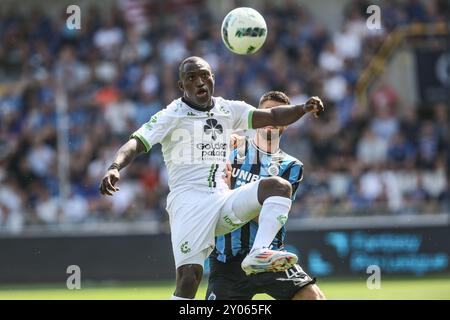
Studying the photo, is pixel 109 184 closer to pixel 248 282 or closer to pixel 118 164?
pixel 118 164

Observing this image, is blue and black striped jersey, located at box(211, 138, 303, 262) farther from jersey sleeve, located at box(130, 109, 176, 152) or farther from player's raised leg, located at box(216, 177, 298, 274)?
jersey sleeve, located at box(130, 109, 176, 152)

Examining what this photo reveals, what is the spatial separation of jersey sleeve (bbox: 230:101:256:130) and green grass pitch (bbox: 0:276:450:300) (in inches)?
178

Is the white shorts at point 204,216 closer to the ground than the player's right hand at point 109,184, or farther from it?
closer to the ground

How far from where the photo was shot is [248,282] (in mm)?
7578

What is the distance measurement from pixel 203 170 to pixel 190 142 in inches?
9.3

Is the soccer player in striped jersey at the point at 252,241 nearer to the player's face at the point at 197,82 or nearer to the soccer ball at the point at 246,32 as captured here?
the soccer ball at the point at 246,32

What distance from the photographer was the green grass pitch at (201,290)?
12.6 meters

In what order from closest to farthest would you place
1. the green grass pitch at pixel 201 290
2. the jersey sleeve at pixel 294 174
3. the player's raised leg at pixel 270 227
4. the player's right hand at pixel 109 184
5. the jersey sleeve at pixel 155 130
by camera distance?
the player's right hand at pixel 109 184, the player's raised leg at pixel 270 227, the jersey sleeve at pixel 155 130, the jersey sleeve at pixel 294 174, the green grass pitch at pixel 201 290

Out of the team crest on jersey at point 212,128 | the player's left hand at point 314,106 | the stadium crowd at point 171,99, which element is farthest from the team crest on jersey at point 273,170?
the stadium crowd at point 171,99

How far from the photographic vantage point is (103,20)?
1961cm
